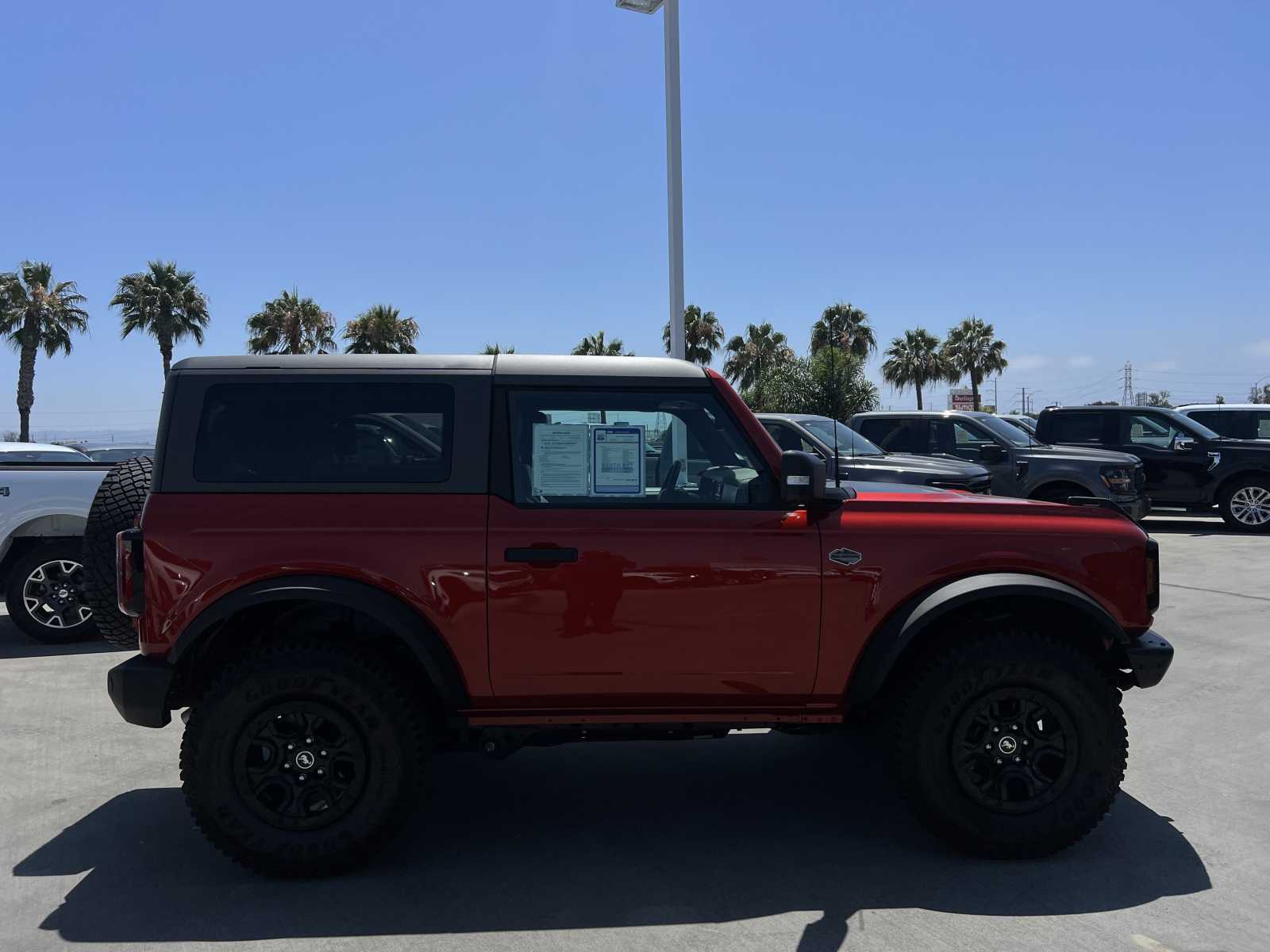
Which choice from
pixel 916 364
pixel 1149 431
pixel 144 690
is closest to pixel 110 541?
pixel 144 690

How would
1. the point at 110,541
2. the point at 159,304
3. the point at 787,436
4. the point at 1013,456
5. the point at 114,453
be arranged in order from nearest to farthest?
the point at 110,541 < the point at 787,436 < the point at 1013,456 < the point at 114,453 < the point at 159,304

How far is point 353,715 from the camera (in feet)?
11.9

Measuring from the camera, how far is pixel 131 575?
3627 mm

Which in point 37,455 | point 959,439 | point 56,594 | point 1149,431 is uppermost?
point 1149,431

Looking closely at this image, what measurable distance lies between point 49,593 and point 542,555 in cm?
586

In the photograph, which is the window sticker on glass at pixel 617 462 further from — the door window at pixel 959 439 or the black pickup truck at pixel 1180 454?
the black pickup truck at pixel 1180 454

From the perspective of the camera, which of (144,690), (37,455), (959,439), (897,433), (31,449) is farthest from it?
(897,433)

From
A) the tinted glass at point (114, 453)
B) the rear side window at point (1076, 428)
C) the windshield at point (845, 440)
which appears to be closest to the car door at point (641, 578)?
the windshield at point (845, 440)

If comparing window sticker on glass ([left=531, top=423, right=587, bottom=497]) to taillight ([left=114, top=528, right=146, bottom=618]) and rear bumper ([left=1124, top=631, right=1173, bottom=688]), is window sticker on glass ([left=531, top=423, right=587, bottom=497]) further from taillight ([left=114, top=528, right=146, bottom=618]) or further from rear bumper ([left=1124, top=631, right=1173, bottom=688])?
rear bumper ([left=1124, top=631, right=1173, bottom=688])

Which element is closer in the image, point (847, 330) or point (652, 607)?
point (652, 607)

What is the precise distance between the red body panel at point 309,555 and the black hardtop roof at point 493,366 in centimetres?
52

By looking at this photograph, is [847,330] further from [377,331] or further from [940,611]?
[940,611]

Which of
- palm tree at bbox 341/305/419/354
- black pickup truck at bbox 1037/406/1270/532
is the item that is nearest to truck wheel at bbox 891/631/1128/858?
black pickup truck at bbox 1037/406/1270/532

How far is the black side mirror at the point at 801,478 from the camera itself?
3.63 m
